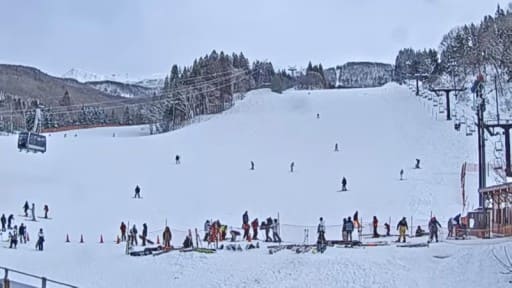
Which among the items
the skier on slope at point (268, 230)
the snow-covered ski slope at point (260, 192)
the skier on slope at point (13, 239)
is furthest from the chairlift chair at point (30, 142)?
the skier on slope at point (268, 230)

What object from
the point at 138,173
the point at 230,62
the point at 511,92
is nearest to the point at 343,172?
the point at 138,173

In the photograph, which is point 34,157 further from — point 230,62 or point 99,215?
point 230,62

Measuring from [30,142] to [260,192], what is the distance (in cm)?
1977

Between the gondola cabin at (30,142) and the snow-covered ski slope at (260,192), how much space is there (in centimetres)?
421

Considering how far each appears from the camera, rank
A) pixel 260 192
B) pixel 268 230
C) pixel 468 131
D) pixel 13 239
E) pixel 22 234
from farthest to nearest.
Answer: pixel 468 131, pixel 260 192, pixel 22 234, pixel 13 239, pixel 268 230

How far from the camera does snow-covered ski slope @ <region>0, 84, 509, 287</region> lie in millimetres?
25531

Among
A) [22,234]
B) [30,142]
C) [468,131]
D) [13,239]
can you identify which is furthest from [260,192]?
[468,131]

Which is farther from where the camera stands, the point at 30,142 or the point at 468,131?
the point at 468,131

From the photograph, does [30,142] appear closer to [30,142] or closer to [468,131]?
[30,142]

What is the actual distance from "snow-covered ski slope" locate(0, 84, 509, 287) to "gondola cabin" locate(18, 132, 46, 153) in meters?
4.21

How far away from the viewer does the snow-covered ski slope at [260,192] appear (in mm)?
25531

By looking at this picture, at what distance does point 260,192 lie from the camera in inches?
1895

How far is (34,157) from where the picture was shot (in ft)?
214

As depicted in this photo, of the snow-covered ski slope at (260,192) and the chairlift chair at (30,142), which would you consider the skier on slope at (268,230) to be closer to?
the snow-covered ski slope at (260,192)
